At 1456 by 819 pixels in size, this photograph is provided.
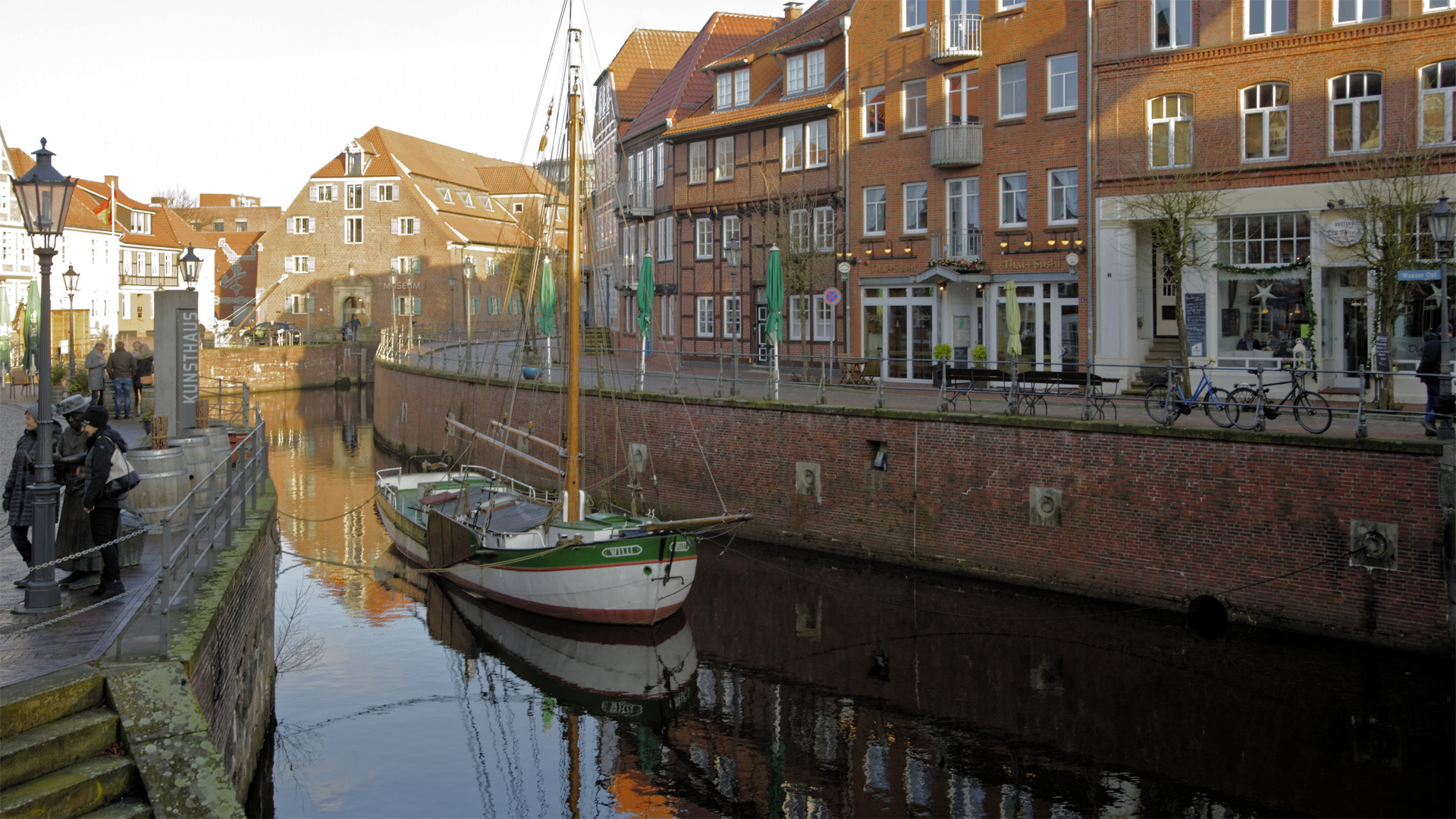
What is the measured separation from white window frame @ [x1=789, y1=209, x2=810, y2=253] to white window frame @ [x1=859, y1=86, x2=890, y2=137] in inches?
110

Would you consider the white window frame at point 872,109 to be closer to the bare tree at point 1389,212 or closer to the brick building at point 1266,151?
the brick building at point 1266,151

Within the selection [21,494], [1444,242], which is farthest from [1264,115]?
[21,494]

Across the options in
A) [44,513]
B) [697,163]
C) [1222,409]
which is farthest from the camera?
[697,163]

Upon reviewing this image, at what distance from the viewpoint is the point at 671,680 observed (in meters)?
16.7

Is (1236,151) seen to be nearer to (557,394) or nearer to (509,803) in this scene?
(557,394)

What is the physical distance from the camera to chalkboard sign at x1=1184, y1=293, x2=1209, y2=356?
26438 millimetres

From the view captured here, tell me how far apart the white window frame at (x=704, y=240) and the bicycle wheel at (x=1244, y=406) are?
22647mm

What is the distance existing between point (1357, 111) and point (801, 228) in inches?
557

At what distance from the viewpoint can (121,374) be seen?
26.8 m

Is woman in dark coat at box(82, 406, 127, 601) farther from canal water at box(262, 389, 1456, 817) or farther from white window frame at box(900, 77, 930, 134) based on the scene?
white window frame at box(900, 77, 930, 134)

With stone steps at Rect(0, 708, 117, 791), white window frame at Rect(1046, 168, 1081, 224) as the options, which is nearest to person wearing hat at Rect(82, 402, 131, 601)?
stone steps at Rect(0, 708, 117, 791)

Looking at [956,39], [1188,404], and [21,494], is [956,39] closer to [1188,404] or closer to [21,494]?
[1188,404]

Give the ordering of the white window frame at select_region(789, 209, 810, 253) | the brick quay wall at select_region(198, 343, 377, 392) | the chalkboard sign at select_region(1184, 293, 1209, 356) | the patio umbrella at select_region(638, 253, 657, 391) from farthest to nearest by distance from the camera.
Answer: the brick quay wall at select_region(198, 343, 377, 392)
the white window frame at select_region(789, 209, 810, 253)
the patio umbrella at select_region(638, 253, 657, 391)
the chalkboard sign at select_region(1184, 293, 1209, 356)

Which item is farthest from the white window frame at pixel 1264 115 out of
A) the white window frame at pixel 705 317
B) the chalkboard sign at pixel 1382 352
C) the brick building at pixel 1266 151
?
the white window frame at pixel 705 317
